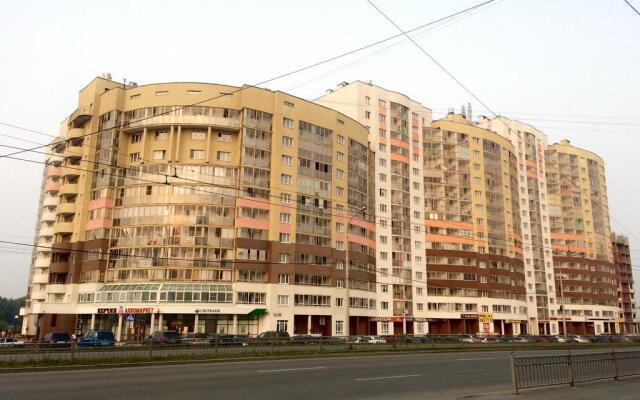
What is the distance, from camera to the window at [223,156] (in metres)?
74.0

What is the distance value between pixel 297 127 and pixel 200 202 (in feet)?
63.5

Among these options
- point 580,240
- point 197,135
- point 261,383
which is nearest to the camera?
point 261,383

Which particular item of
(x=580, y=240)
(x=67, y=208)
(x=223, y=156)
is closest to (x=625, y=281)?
(x=580, y=240)

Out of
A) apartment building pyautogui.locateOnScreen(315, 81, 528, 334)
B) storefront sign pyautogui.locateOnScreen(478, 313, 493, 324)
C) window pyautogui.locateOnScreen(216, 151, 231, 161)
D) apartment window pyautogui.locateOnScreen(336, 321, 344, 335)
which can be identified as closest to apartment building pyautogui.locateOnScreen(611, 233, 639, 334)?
apartment building pyautogui.locateOnScreen(315, 81, 528, 334)

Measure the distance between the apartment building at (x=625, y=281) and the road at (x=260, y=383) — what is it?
16783 centimetres

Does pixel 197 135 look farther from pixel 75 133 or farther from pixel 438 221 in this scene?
pixel 438 221

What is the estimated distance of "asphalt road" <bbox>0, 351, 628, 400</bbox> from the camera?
45.8 feet

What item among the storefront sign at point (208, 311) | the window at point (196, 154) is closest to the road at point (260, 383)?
the storefront sign at point (208, 311)

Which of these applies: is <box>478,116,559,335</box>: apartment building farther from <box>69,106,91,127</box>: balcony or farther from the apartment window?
<box>69,106,91,127</box>: balcony

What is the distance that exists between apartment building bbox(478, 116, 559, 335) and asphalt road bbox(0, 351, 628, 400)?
348 ft

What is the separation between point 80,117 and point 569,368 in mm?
78806

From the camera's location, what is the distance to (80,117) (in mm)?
78375

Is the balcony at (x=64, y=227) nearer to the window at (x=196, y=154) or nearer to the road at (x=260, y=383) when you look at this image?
the window at (x=196, y=154)

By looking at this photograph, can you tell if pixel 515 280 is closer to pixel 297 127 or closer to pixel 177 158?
pixel 297 127
